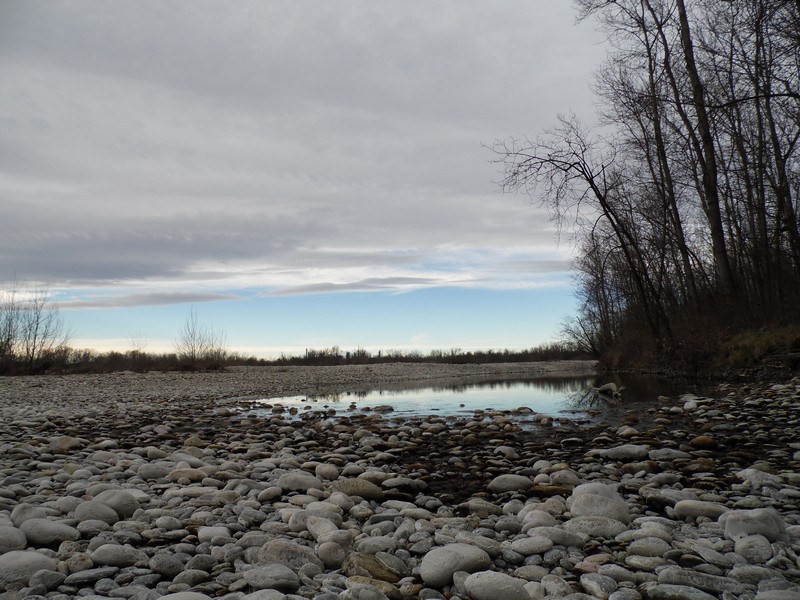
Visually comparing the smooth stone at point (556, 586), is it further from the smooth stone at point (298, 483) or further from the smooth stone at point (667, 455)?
the smooth stone at point (667, 455)

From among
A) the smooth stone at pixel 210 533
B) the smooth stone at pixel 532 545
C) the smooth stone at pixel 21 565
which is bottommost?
the smooth stone at pixel 532 545

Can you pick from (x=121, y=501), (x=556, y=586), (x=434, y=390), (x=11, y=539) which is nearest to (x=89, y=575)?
(x=11, y=539)

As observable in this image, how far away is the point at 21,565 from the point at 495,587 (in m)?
2.07

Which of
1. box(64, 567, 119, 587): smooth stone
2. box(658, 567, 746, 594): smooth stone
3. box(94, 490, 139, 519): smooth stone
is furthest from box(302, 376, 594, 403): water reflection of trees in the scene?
box(658, 567, 746, 594): smooth stone

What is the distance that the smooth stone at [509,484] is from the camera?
3662mm

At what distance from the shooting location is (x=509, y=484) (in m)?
3.68

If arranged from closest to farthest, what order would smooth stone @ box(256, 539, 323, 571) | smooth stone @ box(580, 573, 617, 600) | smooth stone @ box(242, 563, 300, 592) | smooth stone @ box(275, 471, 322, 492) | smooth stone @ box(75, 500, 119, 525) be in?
smooth stone @ box(580, 573, 617, 600) → smooth stone @ box(242, 563, 300, 592) → smooth stone @ box(256, 539, 323, 571) → smooth stone @ box(75, 500, 119, 525) → smooth stone @ box(275, 471, 322, 492)

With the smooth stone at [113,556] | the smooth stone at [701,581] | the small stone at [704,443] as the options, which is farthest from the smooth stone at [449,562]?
the small stone at [704,443]

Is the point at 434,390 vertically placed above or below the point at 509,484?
below

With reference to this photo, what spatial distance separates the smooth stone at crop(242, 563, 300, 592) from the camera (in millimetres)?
2184

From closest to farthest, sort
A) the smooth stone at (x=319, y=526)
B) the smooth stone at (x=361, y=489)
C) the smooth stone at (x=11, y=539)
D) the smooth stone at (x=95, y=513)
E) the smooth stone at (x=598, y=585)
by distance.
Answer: the smooth stone at (x=598, y=585) → the smooth stone at (x=11, y=539) → the smooth stone at (x=319, y=526) → the smooth stone at (x=95, y=513) → the smooth stone at (x=361, y=489)

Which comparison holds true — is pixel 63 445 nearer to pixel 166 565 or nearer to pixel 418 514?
pixel 166 565

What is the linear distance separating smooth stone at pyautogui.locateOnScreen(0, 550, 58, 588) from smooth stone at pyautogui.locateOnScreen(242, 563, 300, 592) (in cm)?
91

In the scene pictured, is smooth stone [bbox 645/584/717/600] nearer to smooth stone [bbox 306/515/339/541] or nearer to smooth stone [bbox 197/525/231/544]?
smooth stone [bbox 306/515/339/541]
